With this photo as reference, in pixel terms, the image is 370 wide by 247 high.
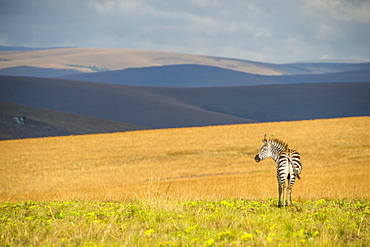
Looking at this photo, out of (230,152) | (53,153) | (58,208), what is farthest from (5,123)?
(58,208)

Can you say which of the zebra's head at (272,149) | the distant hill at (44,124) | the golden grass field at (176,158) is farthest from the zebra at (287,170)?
the distant hill at (44,124)

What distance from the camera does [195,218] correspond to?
406 inches

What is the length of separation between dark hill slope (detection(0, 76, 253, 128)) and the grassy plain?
359 feet

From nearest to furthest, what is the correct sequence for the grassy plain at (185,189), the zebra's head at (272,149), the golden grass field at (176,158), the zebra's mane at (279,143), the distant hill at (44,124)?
the grassy plain at (185,189), the zebra's mane at (279,143), the zebra's head at (272,149), the golden grass field at (176,158), the distant hill at (44,124)

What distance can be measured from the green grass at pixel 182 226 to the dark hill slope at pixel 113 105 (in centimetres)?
15217

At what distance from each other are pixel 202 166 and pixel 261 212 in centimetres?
2917

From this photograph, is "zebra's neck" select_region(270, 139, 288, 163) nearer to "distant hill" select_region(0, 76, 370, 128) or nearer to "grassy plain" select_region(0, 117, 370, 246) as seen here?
"grassy plain" select_region(0, 117, 370, 246)

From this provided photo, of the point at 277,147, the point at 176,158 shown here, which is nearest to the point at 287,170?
the point at 277,147

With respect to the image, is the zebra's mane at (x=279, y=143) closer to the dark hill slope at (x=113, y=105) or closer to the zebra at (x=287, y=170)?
the zebra at (x=287, y=170)

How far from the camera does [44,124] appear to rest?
120375 mm

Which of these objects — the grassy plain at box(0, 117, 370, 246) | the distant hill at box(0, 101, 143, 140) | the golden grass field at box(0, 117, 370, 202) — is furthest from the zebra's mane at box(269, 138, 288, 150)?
the distant hill at box(0, 101, 143, 140)

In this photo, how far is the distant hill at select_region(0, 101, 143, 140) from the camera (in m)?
112

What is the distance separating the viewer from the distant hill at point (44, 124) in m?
112

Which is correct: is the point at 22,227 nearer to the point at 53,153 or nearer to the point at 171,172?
the point at 171,172
